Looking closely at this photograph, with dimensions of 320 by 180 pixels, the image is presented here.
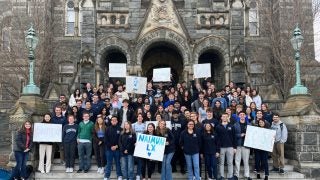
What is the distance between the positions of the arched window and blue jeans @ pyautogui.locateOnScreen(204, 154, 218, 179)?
21643 mm

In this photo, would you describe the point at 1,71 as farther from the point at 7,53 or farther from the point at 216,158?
the point at 216,158

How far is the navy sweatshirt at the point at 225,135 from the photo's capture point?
11.1 meters

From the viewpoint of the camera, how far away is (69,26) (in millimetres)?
30359

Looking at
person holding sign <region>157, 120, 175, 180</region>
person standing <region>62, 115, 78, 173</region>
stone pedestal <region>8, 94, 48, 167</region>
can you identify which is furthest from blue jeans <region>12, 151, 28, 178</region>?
person holding sign <region>157, 120, 175, 180</region>

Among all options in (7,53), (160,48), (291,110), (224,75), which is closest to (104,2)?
(160,48)

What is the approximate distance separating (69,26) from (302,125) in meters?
21.6

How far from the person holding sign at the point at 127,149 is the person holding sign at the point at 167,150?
784 mm

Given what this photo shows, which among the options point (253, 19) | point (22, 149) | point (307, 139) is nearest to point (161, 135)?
point (22, 149)

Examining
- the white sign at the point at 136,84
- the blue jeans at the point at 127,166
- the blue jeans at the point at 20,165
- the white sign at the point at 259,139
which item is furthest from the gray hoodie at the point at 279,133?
the blue jeans at the point at 20,165

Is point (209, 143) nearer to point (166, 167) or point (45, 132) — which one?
point (166, 167)

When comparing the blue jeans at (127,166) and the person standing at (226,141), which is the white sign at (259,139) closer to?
the person standing at (226,141)

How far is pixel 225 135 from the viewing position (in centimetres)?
1112

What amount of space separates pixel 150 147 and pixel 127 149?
674 millimetres

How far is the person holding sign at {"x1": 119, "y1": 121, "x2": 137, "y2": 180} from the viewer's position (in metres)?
10.9
